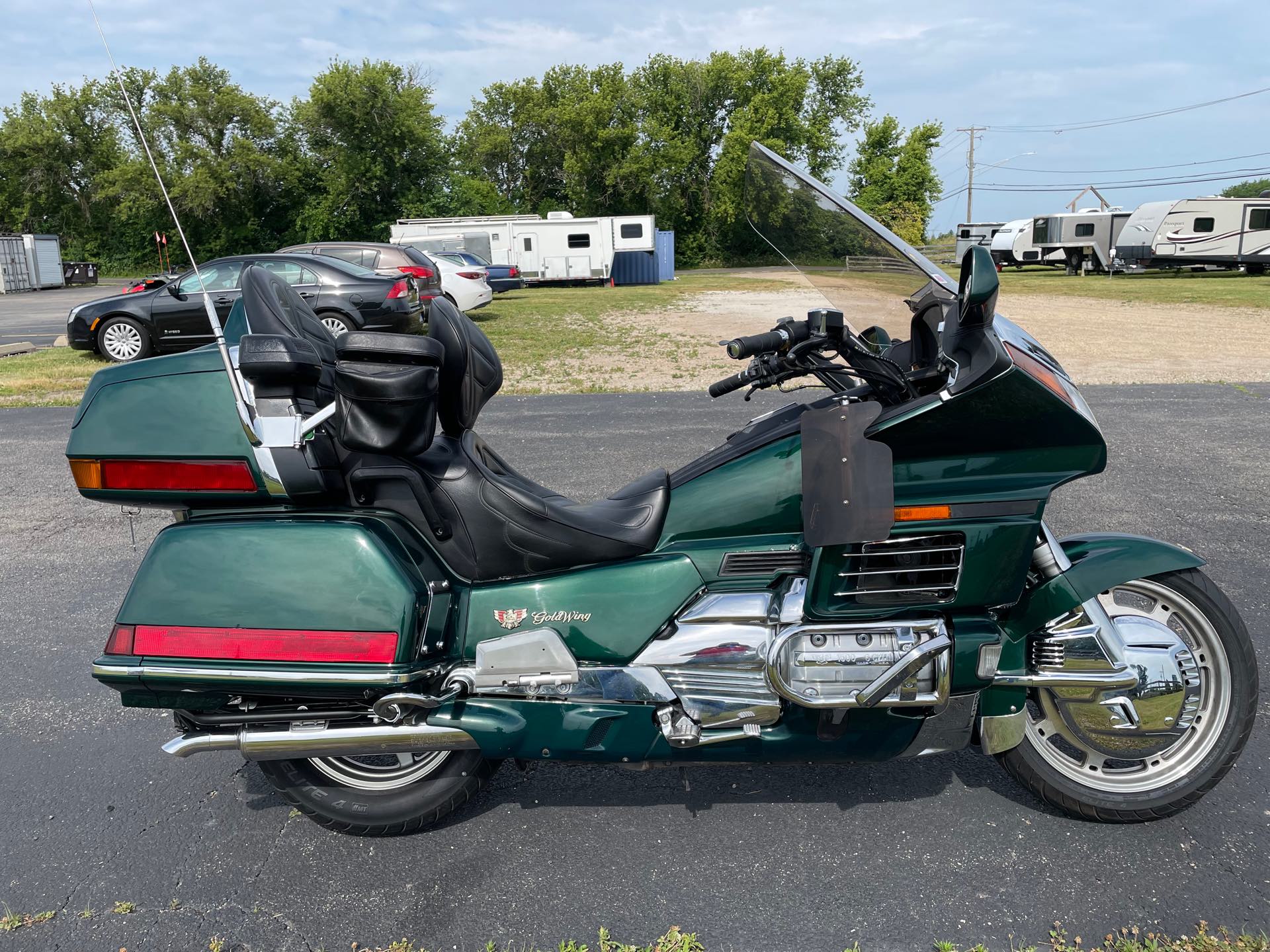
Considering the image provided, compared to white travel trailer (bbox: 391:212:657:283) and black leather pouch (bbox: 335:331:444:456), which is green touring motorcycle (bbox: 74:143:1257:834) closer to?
black leather pouch (bbox: 335:331:444:456)

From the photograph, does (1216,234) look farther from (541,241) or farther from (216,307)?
(216,307)

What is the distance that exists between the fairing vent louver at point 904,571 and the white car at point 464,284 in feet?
53.4

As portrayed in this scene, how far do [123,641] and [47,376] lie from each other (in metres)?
11.0

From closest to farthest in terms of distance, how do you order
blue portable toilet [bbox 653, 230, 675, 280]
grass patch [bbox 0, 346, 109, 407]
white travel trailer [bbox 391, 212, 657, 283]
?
grass patch [bbox 0, 346, 109, 407] → white travel trailer [bbox 391, 212, 657, 283] → blue portable toilet [bbox 653, 230, 675, 280]

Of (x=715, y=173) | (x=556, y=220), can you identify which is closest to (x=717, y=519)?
(x=556, y=220)

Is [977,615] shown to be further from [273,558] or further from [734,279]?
[734,279]

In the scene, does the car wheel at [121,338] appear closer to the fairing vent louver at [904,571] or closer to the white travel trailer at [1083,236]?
the fairing vent louver at [904,571]

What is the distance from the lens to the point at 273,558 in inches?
89.4

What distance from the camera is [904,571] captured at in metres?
2.23

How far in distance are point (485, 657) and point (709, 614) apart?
0.60m

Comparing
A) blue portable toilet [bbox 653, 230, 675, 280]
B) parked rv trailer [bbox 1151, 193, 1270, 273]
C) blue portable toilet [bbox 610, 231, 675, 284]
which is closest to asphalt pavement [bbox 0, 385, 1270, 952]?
parked rv trailer [bbox 1151, 193, 1270, 273]

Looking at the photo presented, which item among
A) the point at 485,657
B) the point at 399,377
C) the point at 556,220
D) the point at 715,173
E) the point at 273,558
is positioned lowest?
the point at 485,657

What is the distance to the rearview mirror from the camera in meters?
1.98

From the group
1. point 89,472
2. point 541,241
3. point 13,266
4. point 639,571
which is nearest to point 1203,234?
point 541,241
